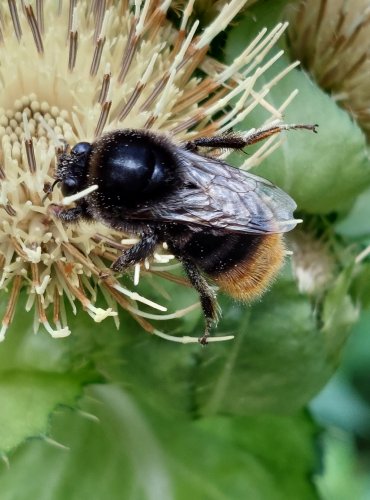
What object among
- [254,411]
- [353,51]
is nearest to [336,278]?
[254,411]

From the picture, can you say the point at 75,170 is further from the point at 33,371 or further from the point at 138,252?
the point at 33,371

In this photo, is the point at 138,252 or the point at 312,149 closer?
the point at 138,252

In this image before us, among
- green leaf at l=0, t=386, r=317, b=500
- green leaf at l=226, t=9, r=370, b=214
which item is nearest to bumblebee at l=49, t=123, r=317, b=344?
green leaf at l=226, t=9, r=370, b=214

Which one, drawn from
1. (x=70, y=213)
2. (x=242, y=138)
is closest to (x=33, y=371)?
(x=70, y=213)

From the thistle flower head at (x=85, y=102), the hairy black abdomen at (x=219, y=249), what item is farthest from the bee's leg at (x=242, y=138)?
the hairy black abdomen at (x=219, y=249)

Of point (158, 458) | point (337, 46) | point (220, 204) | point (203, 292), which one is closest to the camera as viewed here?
point (220, 204)

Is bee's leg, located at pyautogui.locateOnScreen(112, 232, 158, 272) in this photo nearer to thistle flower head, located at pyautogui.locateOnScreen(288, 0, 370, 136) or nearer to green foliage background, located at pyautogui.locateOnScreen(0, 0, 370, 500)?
green foliage background, located at pyautogui.locateOnScreen(0, 0, 370, 500)

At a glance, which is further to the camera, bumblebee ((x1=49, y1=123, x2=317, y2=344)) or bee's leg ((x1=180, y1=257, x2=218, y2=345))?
bee's leg ((x1=180, y1=257, x2=218, y2=345))
